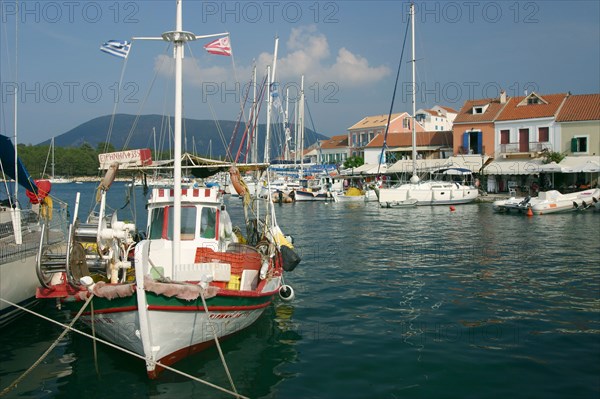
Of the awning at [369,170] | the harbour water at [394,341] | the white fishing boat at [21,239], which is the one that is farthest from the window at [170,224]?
the awning at [369,170]

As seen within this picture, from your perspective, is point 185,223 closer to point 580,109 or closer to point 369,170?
point 580,109

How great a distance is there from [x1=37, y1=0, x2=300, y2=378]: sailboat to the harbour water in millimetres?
697

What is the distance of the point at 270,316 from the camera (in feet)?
45.0

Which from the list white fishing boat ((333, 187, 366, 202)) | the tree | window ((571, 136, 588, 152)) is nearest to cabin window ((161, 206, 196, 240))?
white fishing boat ((333, 187, 366, 202))

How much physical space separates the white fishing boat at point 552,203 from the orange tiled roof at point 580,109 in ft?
42.2

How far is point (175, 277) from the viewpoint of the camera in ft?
35.3

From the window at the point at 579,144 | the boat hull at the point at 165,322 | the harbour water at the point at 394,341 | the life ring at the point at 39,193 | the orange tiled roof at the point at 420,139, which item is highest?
the orange tiled roof at the point at 420,139

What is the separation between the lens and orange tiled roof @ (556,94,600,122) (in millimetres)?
49312

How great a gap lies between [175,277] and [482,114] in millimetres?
53452

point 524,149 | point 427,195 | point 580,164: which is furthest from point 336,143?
point 580,164

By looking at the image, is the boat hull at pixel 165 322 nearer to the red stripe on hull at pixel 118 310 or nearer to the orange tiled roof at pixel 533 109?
the red stripe on hull at pixel 118 310

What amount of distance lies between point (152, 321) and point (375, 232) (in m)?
21.7

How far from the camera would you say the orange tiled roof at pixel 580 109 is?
49.3m

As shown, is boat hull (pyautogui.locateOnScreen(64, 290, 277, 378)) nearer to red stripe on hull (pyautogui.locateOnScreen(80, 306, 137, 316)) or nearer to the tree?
red stripe on hull (pyautogui.locateOnScreen(80, 306, 137, 316))
